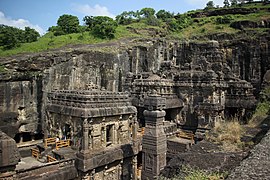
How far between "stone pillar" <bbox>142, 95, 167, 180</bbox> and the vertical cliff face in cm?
1277

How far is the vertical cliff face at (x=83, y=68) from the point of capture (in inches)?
777

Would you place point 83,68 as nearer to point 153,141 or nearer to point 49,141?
point 49,141

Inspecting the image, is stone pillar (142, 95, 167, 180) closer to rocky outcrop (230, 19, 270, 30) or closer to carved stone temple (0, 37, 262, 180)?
carved stone temple (0, 37, 262, 180)

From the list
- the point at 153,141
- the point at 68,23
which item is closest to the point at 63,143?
the point at 153,141

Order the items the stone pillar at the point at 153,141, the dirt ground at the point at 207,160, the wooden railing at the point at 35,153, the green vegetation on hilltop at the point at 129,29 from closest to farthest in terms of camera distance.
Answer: the dirt ground at the point at 207,160 → the stone pillar at the point at 153,141 → the wooden railing at the point at 35,153 → the green vegetation on hilltop at the point at 129,29

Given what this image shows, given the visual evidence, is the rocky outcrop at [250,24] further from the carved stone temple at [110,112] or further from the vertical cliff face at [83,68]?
the carved stone temple at [110,112]

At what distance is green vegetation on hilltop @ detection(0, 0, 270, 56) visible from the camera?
2842cm

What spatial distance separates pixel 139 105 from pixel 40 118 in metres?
8.20

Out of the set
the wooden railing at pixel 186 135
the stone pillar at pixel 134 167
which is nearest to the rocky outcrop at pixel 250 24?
the wooden railing at pixel 186 135

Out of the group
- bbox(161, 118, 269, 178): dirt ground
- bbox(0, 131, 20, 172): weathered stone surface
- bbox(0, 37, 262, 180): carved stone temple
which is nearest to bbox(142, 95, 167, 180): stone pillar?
bbox(0, 37, 262, 180): carved stone temple

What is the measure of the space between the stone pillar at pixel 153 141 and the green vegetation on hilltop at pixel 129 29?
61.7ft

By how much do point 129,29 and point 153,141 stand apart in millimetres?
33951

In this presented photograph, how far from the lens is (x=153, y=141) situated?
32.9 ft

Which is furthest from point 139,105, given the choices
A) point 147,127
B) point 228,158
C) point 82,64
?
point 228,158
